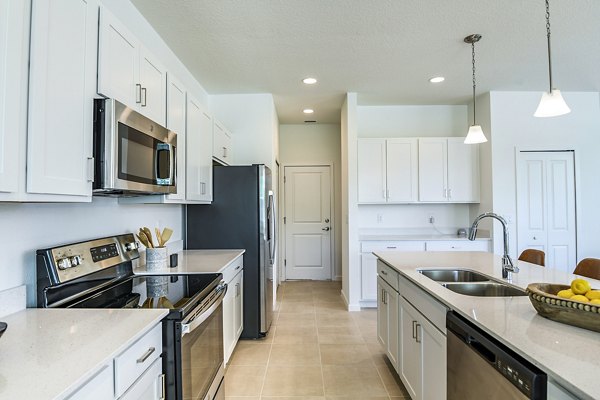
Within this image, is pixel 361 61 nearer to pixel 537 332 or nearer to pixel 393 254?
pixel 393 254

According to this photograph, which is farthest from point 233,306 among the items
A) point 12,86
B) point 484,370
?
point 12,86

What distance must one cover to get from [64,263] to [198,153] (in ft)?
4.86

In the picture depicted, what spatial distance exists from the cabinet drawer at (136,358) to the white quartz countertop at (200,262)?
32.8 inches

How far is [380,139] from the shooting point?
4.41 m

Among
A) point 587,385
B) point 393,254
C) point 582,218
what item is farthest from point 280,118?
point 587,385

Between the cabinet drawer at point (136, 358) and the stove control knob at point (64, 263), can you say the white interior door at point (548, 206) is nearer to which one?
the cabinet drawer at point (136, 358)

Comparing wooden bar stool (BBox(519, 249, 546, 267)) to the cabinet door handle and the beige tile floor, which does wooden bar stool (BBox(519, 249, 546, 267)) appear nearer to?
the beige tile floor

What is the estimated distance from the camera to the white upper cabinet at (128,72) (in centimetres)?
146

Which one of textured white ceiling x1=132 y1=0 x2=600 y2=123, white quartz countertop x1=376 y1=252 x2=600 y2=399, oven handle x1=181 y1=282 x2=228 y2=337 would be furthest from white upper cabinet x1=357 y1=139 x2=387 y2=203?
oven handle x1=181 y1=282 x2=228 y2=337

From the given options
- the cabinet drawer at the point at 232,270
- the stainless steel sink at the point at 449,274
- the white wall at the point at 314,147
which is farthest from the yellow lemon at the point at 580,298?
the white wall at the point at 314,147

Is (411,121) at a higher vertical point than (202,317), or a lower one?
higher

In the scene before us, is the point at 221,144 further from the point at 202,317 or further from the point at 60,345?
the point at 60,345

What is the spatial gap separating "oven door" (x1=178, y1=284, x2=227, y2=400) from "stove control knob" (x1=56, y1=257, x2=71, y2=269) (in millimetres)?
625

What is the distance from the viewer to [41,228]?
1.52m
